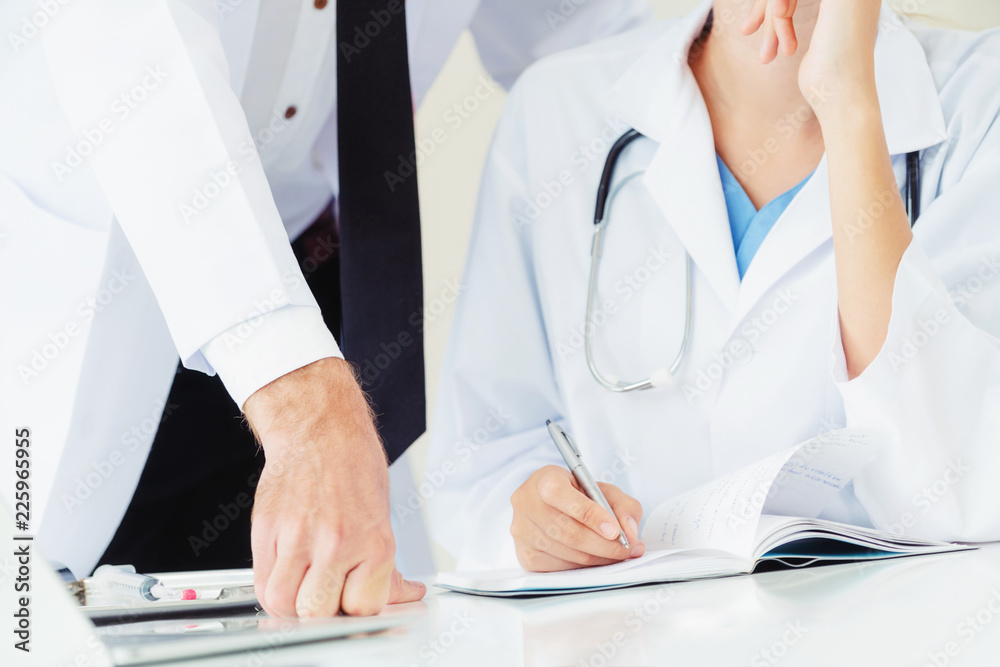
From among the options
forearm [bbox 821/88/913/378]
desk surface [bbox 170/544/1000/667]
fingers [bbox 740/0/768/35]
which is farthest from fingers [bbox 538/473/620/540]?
fingers [bbox 740/0/768/35]

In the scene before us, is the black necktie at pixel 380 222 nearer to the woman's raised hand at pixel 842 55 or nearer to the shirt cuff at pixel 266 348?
the shirt cuff at pixel 266 348

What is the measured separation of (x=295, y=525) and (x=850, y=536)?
43cm

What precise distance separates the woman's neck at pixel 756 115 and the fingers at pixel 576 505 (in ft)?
1.62

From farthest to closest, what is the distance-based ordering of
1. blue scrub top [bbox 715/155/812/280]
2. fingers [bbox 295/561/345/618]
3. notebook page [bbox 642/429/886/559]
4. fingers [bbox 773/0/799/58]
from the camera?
blue scrub top [bbox 715/155/812/280] → fingers [bbox 773/0/799/58] → notebook page [bbox 642/429/886/559] → fingers [bbox 295/561/345/618]

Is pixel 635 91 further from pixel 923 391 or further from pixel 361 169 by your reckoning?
pixel 923 391

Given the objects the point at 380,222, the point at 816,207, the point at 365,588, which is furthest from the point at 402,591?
the point at 816,207

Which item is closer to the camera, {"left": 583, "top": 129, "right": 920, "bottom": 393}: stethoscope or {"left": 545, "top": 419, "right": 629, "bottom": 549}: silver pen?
{"left": 545, "top": 419, "right": 629, "bottom": 549}: silver pen

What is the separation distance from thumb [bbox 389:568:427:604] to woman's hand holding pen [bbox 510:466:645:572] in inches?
6.0

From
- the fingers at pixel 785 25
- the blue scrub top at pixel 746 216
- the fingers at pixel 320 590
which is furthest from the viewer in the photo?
the blue scrub top at pixel 746 216

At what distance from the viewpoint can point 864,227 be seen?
0.76 m

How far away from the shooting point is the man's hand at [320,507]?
0.51 meters

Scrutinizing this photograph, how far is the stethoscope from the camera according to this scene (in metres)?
0.91

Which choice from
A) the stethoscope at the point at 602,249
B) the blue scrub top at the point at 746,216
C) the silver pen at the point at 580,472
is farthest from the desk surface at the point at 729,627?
the blue scrub top at the point at 746,216

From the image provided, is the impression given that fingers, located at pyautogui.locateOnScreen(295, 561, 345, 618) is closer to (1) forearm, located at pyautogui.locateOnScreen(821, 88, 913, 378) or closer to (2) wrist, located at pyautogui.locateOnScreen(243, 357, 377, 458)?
(2) wrist, located at pyautogui.locateOnScreen(243, 357, 377, 458)
